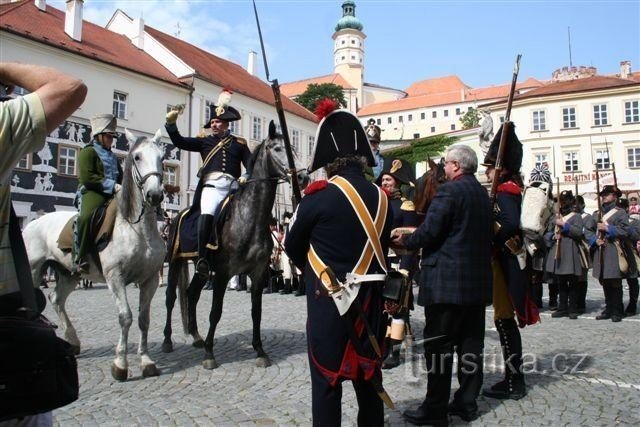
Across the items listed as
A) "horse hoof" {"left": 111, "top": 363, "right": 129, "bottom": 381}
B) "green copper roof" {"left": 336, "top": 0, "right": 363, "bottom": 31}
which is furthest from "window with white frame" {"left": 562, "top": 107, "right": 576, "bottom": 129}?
"green copper roof" {"left": 336, "top": 0, "right": 363, "bottom": 31}

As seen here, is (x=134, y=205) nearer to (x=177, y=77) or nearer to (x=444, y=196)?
(x=444, y=196)

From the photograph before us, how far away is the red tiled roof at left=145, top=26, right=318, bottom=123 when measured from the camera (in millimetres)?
39625

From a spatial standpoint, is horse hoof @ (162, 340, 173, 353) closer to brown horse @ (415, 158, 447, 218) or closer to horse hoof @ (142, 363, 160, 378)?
horse hoof @ (142, 363, 160, 378)

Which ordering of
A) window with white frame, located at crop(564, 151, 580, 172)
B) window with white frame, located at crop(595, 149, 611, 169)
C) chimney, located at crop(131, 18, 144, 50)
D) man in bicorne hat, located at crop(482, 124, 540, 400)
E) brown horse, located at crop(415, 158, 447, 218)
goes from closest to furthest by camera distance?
man in bicorne hat, located at crop(482, 124, 540, 400) → brown horse, located at crop(415, 158, 447, 218) → chimney, located at crop(131, 18, 144, 50) → window with white frame, located at crop(595, 149, 611, 169) → window with white frame, located at crop(564, 151, 580, 172)

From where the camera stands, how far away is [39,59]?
89.4 ft

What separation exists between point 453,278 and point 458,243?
11.5 inches

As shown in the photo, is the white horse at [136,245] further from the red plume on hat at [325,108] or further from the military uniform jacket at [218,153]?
the red plume on hat at [325,108]

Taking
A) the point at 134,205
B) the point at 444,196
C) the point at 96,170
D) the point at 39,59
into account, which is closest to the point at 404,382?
the point at 444,196

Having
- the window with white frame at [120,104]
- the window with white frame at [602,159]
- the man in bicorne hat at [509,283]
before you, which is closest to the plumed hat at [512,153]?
the man in bicorne hat at [509,283]

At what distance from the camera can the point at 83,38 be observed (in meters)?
32.0

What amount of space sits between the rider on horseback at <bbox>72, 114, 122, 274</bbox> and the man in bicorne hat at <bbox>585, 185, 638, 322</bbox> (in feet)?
28.6

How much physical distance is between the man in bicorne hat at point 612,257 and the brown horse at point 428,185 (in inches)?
223

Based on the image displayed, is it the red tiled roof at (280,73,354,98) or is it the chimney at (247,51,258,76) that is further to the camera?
the red tiled roof at (280,73,354,98)

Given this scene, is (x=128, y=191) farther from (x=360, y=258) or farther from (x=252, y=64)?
(x=252, y=64)
